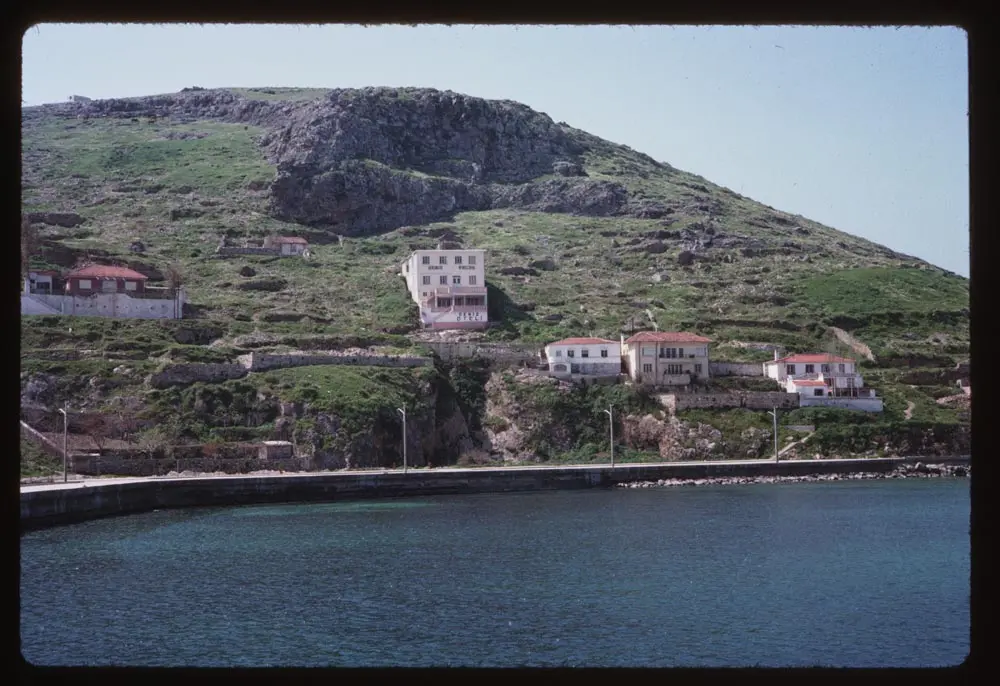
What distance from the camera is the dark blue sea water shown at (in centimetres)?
1788

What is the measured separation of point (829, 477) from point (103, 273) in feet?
141

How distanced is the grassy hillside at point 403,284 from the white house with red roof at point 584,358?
21.4 ft

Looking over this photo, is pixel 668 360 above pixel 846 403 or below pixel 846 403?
above

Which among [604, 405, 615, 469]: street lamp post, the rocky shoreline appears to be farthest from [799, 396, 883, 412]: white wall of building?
[604, 405, 615, 469]: street lamp post

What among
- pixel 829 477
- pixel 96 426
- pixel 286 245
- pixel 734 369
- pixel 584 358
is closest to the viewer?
pixel 96 426

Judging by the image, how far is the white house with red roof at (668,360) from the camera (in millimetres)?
56094

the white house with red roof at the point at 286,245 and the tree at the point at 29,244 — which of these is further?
the white house with red roof at the point at 286,245

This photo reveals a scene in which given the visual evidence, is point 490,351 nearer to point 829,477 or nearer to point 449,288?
point 449,288

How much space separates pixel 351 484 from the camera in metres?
44.9

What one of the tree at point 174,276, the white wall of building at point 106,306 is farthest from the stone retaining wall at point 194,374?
the tree at point 174,276

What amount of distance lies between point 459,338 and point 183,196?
1826 inches

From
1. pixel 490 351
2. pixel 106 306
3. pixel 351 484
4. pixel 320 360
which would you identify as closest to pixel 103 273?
pixel 106 306

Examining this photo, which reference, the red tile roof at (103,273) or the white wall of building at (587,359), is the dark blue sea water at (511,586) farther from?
the red tile roof at (103,273)

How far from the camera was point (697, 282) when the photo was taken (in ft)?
251
